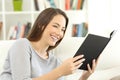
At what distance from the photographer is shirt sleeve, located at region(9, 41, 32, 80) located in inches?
60.2

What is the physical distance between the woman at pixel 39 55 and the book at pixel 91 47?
0.15 feet

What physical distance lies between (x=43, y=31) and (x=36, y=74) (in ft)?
0.93

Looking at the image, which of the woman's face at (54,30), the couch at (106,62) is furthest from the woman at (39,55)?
the couch at (106,62)

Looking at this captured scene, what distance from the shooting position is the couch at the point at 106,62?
8.20ft

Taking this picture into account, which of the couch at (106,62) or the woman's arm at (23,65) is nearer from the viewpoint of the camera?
the woman's arm at (23,65)

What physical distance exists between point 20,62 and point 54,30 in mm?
306

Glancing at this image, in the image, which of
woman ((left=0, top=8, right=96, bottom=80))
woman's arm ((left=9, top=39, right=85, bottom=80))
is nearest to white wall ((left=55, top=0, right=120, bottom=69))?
woman ((left=0, top=8, right=96, bottom=80))

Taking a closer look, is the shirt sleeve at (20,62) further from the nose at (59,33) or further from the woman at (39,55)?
the nose at (59,33)

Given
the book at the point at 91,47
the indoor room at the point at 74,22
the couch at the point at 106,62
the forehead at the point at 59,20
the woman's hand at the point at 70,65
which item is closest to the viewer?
the woman's hand at the point at 70,65

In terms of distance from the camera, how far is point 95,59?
1.63 metres

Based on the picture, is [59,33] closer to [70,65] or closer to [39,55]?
[39,55]

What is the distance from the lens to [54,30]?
165 centimetres

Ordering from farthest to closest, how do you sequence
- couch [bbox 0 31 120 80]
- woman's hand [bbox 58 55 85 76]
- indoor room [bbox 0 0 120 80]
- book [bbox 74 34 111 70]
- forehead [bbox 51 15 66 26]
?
1. indoor room [bbox 0 0 120 80]
2. couch [bbox 0 31 120 80]
3. forehead [bbox 51 15 66 26]
4. book [bbox 74 34 111 70]
5. woman's hand [bbox 58 55 85 76]

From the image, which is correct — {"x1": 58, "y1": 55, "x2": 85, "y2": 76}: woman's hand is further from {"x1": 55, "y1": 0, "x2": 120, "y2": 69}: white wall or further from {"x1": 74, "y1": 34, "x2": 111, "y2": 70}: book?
{"x1": 55, "y1": 0, "x2": 120, "y2": 69}: white wall
